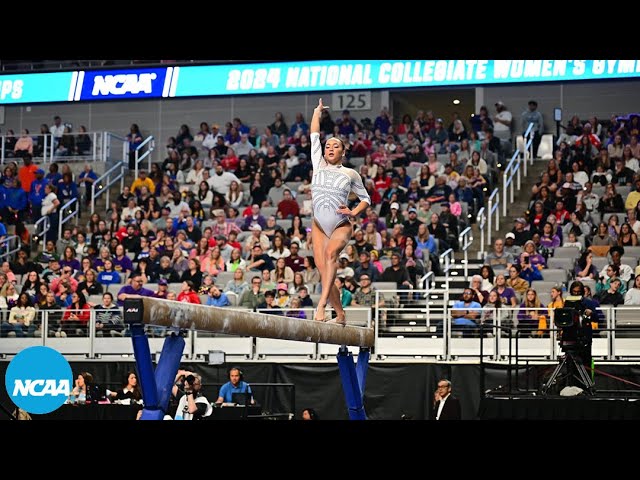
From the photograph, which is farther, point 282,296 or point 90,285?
point 90,285

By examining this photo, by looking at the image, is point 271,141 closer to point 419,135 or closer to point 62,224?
point 419,135

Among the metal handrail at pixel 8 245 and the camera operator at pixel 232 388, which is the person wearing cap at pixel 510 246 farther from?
the metal handrail at pixel 8 245

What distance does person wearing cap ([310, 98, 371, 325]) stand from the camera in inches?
340

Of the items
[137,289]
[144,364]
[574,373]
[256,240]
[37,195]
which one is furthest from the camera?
[37,195]

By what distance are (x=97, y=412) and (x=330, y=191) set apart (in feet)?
18.6

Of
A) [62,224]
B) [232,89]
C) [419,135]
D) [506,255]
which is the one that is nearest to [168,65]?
[232,89]

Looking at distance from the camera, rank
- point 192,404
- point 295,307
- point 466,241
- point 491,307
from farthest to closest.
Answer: point 466,241 → point 295,307 → point 491,307 → point 192,404

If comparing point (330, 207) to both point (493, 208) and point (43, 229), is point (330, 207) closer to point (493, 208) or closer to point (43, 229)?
point (493, 208)

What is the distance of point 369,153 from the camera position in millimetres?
20312

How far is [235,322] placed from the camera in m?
7.52

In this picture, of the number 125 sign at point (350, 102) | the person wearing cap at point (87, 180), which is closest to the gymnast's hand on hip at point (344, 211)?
the person wearing cap at point (87, 180)

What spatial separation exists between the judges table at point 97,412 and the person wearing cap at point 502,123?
1053 centimetres

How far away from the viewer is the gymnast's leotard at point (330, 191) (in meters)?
8.69

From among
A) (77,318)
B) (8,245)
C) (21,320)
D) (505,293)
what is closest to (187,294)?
(77,318)
